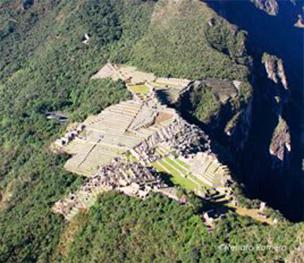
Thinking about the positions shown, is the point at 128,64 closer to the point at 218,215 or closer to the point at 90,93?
the point at 90,93

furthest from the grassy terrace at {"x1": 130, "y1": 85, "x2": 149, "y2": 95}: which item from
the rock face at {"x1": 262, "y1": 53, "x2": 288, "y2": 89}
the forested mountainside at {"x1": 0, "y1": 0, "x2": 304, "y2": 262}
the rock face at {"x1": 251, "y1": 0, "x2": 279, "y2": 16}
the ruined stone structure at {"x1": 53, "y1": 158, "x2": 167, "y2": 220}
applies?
the rock face at {"x1": 251, "y1": 0, "x2": 279, "y2": 16}

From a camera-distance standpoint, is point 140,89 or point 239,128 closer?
point 239,128

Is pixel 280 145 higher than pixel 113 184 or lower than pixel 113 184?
lower

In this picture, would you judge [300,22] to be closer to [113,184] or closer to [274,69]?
[274,69]

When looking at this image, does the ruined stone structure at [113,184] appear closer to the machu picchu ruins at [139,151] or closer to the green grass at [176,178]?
the machu picchu ruins at [139,151]

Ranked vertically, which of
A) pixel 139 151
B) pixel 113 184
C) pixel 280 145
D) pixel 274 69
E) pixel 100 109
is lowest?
pixel 274 69

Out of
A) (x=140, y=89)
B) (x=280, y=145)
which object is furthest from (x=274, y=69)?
(x=140, y=89)
